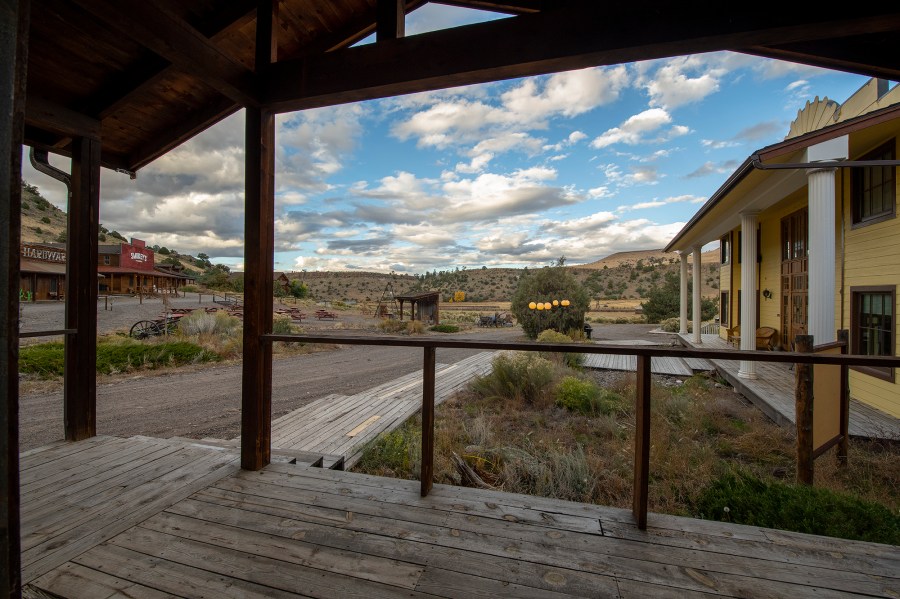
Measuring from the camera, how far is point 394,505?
7.60 feet

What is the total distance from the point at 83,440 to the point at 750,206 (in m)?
10.3

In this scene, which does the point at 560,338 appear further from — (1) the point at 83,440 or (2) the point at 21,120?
(2) the point at 21,120

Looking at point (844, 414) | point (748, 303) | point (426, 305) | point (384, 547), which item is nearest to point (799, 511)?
point (844, 414)

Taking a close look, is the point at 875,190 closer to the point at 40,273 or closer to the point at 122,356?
the point at 122,356

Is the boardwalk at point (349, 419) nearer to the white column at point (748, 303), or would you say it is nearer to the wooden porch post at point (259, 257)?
the wooden porch post at point (259, 257)

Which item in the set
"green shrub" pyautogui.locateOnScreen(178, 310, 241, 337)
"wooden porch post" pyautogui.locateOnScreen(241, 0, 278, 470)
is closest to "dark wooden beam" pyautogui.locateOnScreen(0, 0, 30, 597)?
"wooden porch post" pyautogui.locateOnScreen(241, 0, 278, 470)

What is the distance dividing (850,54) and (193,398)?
8612 mm

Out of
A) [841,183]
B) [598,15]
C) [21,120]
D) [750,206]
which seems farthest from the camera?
[750,206]

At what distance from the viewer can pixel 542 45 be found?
208 cm

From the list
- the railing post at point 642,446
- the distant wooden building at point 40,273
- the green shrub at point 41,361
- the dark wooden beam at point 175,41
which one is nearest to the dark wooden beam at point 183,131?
the dark wooden beam at point 175,41

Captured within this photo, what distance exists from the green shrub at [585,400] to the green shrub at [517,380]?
37 cm

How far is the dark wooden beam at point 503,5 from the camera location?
2.62m

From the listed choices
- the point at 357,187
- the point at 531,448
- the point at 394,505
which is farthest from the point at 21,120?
the point at 357,187

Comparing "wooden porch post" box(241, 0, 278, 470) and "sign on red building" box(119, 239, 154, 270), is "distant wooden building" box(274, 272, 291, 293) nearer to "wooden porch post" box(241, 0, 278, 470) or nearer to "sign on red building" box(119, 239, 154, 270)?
"sign on red building" box(119, 239, 154, 270)
